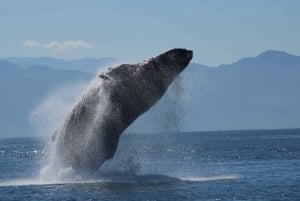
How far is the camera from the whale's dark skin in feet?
129

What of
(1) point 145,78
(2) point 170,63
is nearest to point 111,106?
(1) point 145,78

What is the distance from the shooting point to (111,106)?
4025 centimetres

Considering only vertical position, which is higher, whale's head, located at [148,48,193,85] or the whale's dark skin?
whale's head, located at [148,48,193,85]

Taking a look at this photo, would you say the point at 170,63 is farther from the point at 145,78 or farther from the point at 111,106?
the point at 111,106

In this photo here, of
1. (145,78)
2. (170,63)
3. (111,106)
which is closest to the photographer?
(170,63)

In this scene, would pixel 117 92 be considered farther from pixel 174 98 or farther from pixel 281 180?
pixel 281 180

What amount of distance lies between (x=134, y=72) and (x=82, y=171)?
772 centimetres

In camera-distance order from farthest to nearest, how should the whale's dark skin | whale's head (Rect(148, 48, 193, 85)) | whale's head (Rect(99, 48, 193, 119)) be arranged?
1. the whale's dark skin
2. whale's head (Rect(99, 48, 193, 119))
3. whale's head (Rect(148, 48, 193, 85))

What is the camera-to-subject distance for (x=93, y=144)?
4116 cm

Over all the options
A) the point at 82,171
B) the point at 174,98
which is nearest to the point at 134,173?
the point at 82,171

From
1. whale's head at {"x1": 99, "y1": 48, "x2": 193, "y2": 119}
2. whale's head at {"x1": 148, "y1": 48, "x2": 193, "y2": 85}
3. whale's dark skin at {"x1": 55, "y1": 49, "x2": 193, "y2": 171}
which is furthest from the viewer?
whale's dark skin at {"x1": 55, "y1": 49, "x2": 193, "y2": 171}

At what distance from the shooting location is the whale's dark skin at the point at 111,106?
39.4 meters

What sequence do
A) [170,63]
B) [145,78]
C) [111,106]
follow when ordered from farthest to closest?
1. [111,106]
2. [145,78]
3. [170,63]

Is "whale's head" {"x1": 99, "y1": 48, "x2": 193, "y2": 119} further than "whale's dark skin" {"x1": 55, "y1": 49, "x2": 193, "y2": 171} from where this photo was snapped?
No
